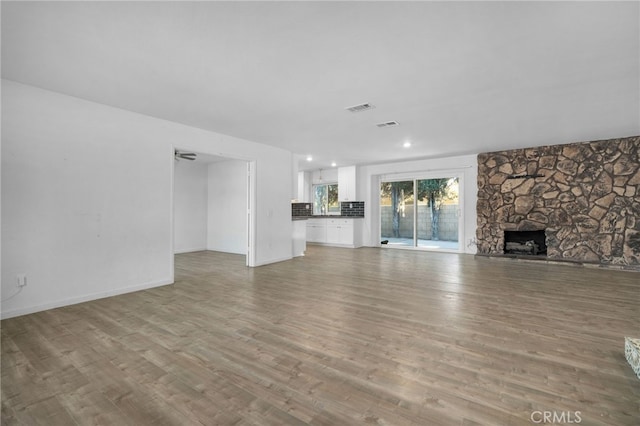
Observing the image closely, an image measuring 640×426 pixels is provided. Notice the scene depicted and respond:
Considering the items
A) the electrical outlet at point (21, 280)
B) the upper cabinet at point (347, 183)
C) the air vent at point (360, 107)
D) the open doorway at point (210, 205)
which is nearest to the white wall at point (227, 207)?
the open doorway at point (210, 205)

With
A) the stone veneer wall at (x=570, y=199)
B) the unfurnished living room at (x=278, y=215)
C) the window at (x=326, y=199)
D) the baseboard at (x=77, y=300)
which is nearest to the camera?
the unfurnished living room at (x=278, y=215)

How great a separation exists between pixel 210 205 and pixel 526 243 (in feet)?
27.3

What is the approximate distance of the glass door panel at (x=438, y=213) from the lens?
7930mm

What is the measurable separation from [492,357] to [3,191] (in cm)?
493

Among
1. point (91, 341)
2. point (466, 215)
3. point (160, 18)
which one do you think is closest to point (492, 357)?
point (91, 341)

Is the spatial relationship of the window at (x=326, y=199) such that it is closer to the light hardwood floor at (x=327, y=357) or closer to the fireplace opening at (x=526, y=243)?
the fireplace opening at (x=526, y=243)

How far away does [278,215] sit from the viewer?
6.55m

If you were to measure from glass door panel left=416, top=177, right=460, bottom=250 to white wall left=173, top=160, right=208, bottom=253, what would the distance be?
626 centimetres

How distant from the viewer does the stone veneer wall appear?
575 cm

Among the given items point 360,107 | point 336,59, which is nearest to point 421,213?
point 360,107

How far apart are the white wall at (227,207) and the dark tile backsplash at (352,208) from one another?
10.7 feet

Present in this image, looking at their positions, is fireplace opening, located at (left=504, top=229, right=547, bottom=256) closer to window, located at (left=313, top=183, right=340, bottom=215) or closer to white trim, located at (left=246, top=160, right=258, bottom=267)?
window, located at (left=313, top=183, right=340, bottom=215)

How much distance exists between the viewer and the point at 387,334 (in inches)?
105

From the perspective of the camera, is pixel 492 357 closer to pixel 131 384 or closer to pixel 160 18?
pixel 131 384
